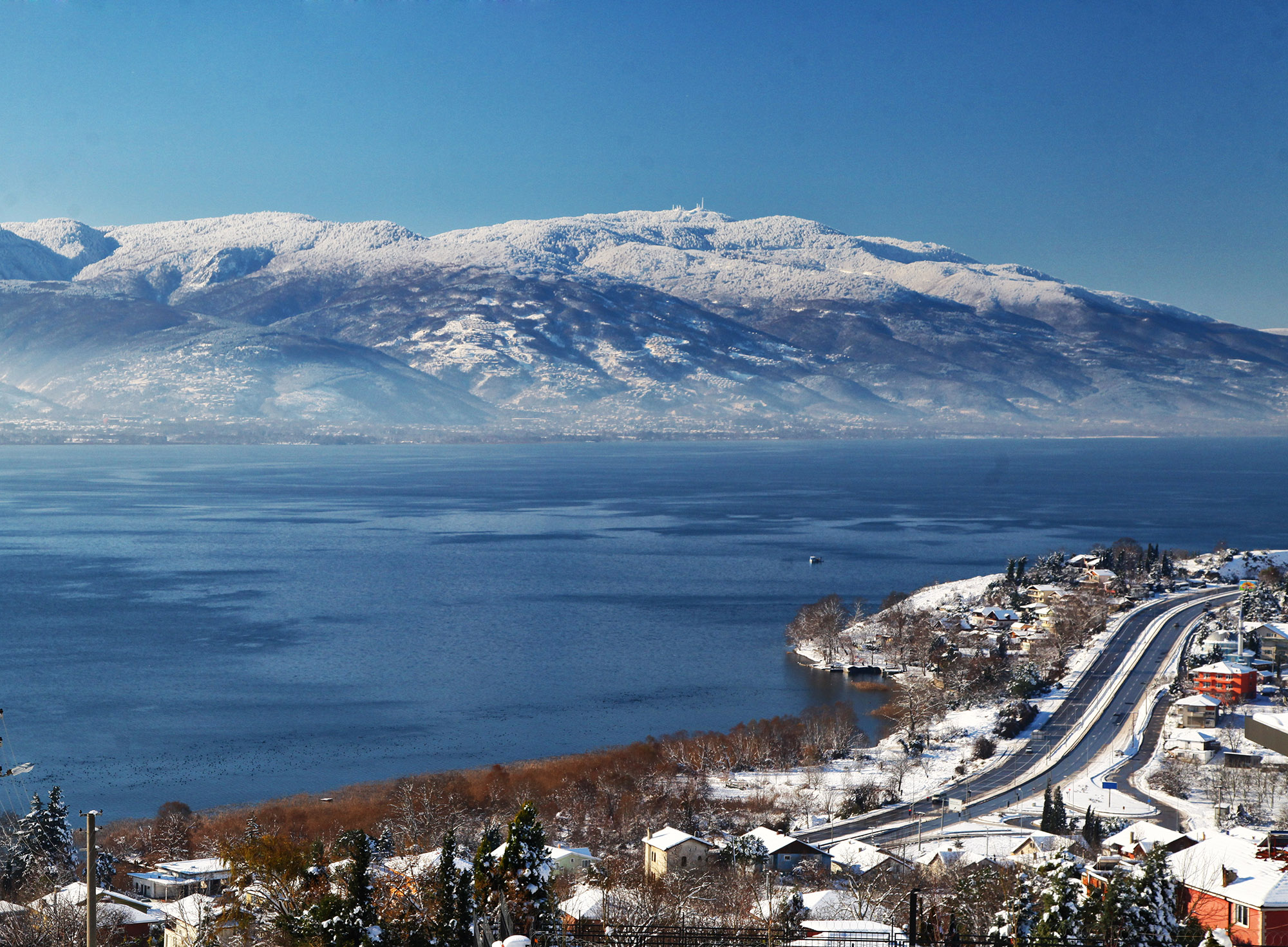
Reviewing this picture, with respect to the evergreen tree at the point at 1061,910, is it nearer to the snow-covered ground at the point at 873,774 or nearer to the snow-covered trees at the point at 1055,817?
the snow-covered trees at the point at 1055,817

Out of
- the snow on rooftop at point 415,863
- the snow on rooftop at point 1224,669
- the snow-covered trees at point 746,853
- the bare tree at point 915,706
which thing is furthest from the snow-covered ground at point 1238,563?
the snow on rooftop at point 415,863

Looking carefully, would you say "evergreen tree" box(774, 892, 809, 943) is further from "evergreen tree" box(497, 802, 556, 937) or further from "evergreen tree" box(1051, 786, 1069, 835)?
"evergreen tree" box(1051, 786, 1069, 835)

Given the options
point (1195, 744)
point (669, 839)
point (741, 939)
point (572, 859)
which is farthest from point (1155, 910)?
point (1195, 744)

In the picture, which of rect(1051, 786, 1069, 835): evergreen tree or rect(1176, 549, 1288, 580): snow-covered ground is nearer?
rect(1051, 786, 1069, 835): evergreen tree

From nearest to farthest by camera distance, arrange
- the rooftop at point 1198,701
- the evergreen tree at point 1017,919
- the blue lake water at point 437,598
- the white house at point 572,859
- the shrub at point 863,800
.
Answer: the evergreen tree at point 1017,919 → the white house at point 572,859 → the shrub at point 863,800 → the rooftop at point 1198,701 → the blue lake water at point 437,598

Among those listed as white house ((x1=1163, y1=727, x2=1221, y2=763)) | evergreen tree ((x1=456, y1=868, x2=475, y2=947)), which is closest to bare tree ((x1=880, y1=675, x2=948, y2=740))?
white house ((x1=1163, y1=727, x2=1221, y2=763))

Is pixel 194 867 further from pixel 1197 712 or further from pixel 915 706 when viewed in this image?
pixel 1197 712
